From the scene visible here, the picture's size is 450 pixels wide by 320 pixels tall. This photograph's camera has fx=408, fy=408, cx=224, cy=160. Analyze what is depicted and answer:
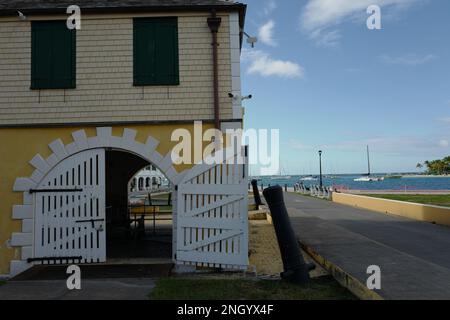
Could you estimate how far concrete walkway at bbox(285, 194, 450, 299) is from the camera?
6.31m

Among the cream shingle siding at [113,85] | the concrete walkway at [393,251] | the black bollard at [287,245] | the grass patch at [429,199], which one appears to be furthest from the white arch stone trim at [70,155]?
the grass patch at [429,199]

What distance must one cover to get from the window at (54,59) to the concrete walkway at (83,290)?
4108 millimetres

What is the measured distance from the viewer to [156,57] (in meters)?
8.73

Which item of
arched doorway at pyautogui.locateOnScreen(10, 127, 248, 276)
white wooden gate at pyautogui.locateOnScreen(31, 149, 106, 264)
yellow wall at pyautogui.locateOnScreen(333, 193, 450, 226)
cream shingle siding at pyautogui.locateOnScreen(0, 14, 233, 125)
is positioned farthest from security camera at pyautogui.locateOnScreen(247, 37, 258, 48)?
yellow wall at pyautogui.locateOnScreen(333, 193, 450, 226)

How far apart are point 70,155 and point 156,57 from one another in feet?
9.06

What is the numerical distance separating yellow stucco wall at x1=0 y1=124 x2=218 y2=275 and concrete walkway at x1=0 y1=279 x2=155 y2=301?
202cm

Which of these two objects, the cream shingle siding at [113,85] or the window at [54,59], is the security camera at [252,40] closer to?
the cream shingle siding at [113,85]

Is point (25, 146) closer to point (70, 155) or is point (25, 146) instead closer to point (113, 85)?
point (70, 155)

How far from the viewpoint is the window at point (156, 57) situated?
343 inches

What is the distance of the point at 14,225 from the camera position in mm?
8477

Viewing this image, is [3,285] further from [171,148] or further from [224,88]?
[224,88]

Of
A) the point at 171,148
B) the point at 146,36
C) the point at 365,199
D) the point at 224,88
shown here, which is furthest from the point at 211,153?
the point at 365,199
